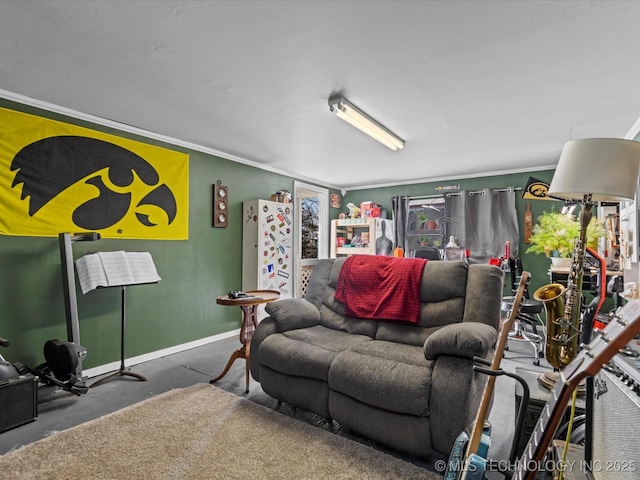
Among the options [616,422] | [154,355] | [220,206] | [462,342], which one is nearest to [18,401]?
[154,355]

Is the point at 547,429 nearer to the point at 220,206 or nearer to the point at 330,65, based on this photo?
the point at 330,65

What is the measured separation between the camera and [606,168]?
1.49m

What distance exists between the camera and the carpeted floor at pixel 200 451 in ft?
5.33

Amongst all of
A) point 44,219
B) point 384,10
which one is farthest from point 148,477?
point 384,10

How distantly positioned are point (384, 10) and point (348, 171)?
353cm

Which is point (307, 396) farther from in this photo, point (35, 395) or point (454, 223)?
point (454, 223)

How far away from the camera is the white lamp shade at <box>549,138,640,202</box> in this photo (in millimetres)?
1486

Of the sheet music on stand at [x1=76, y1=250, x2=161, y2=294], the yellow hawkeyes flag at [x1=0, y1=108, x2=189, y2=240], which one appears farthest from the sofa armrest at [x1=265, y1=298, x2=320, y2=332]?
the yellow hawkeyes flag at [x1=0, y1=108, x2=189, y2=240]

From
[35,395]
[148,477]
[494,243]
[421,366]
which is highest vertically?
[494,243]

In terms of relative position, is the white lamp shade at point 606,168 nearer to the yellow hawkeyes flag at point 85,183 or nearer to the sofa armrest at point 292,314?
the sofa armrest at point 292,314

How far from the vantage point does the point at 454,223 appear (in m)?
5.40

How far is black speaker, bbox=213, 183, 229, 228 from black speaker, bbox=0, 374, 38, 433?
90.6 inches

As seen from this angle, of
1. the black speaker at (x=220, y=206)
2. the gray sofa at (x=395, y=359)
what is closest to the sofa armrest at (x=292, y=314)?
the gray sofa at (x=395, y=359)

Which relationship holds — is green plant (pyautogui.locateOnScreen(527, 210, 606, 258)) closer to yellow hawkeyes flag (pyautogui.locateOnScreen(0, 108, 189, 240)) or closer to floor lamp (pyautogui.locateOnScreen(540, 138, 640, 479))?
floor lamp (pyautogui.locateOnScreen(540, 138, 640, 479))
